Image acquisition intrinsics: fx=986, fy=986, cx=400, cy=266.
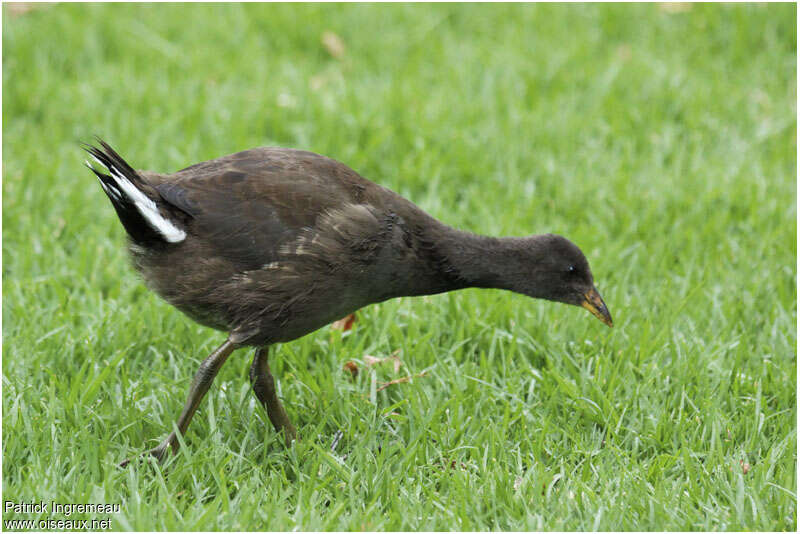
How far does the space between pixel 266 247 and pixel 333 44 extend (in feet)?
13.1

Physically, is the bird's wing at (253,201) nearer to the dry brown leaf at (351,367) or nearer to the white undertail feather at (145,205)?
the white undertail feather at (145,205)

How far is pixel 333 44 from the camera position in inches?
283

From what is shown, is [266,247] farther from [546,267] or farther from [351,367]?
[546,267]

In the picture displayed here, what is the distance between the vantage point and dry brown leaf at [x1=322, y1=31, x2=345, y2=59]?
7160 millimetres

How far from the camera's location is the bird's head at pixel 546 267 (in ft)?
12.9

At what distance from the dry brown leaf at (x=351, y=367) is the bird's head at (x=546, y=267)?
2.61ft

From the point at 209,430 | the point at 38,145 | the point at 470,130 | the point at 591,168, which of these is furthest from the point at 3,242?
the point at 591,168

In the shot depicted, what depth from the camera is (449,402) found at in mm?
3982

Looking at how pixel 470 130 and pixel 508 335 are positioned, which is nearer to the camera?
pixel 508 335

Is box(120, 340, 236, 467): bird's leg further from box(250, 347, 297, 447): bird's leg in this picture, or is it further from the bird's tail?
the bird's tail

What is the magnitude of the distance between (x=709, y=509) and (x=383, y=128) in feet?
11.2

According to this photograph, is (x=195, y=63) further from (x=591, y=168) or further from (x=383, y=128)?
(x=591, y=168)

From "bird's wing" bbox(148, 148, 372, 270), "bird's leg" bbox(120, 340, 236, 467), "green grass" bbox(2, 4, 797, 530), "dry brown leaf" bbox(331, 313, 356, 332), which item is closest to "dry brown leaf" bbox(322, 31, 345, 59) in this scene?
"green grass" bbox(2, 4, 797, 530)

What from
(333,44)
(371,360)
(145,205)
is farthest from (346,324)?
(333,44)
